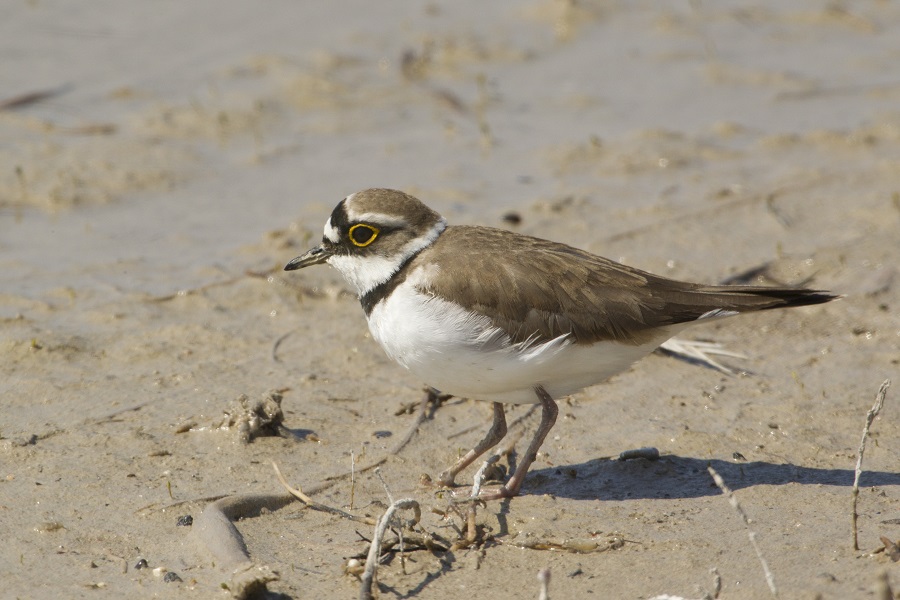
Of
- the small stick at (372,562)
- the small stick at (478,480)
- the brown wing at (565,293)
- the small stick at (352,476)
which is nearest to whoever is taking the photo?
the small stick at (372,562)

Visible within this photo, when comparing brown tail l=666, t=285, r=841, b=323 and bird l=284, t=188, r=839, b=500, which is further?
brown tail l=666, t=285, r=841, b=323

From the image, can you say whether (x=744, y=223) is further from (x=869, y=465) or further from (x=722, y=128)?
(x=869, y=465)

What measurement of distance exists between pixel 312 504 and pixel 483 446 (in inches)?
46.5

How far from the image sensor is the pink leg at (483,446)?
641 cm

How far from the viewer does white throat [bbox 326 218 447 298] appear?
6625 millimetres

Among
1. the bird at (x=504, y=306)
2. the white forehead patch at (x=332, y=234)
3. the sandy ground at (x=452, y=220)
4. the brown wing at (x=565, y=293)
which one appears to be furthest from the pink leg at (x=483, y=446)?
the white forehead patch at (x=332, y=234)

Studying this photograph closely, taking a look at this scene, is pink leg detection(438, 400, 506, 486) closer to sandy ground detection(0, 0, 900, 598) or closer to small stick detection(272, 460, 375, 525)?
sandy ground detection(0, 0, 900, 598)

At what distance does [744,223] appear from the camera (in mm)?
9891

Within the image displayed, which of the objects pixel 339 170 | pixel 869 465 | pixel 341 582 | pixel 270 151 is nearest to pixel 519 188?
pixel 339 170

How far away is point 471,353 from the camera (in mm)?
6117

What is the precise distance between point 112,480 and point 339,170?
5214mm

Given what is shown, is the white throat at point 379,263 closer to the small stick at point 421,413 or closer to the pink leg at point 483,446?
the small stick at point 421,413

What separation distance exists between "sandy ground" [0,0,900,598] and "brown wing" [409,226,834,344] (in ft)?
3.06

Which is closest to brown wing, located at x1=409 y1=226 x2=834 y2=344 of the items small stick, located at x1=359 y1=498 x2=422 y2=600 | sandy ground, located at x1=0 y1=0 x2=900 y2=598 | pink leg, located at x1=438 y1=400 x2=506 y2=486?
pink leg, located at x1=438 y1=400 x2=506 y2=486
